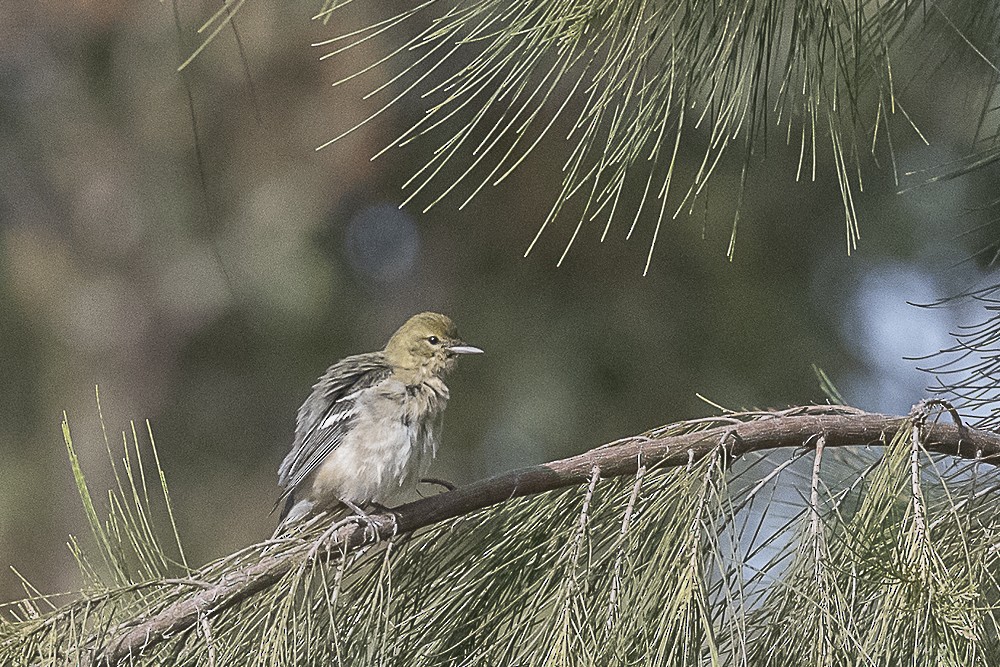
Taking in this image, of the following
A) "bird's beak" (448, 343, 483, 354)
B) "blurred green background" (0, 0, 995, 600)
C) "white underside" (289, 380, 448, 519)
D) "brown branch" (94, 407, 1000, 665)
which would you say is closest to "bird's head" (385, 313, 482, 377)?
"bird's beak" (448, 343, 483, 354)

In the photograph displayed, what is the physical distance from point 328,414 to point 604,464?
55.2 inches

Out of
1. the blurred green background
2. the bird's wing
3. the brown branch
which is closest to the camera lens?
the brown branch

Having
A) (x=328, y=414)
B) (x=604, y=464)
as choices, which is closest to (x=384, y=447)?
(x=328, y=414)

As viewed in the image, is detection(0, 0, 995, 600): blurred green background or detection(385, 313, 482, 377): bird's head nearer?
detection(385, 313, 482, 377): bird's head

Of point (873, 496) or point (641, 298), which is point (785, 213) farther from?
point (873, 496)

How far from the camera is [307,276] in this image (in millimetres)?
6586

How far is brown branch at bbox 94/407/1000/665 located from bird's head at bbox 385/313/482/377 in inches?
52.1

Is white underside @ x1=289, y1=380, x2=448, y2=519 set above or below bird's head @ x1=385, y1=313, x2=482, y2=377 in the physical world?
below

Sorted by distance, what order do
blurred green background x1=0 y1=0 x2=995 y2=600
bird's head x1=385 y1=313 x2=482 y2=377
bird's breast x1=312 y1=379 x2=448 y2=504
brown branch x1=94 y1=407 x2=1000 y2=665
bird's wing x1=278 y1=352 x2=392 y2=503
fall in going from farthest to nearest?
1. blurred green background x1=0 y1=0 x2=995 y2=600
2. bird's head x1=385 y1=313 x2=482 y2=377
3. bird's wing x1=278 y1=352 x2=392 y2=503
4. bird's breast x1=312 y1=379 x2=448 y2=504
5. brown branch x1=94 y1=407 x2=1000 y2=665

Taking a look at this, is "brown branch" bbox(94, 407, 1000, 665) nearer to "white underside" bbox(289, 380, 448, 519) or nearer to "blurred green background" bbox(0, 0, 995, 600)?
"white underside" bbox(289, 380, 448, 519)

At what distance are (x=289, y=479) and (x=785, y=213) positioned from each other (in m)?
4.06

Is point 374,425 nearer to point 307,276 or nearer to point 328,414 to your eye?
point 328,414

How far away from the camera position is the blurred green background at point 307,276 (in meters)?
6.04

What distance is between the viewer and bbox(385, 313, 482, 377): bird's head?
339 centimetres
